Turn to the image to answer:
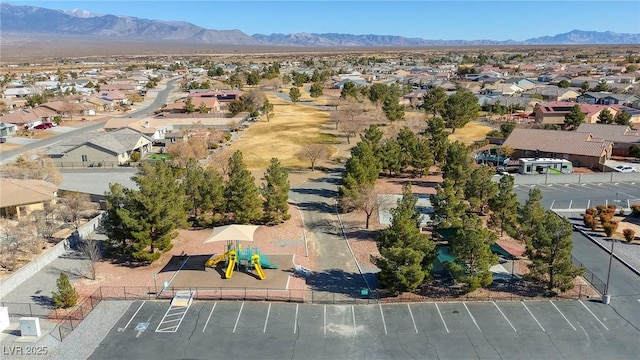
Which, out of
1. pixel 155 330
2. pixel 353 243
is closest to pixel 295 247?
pixel 353 243

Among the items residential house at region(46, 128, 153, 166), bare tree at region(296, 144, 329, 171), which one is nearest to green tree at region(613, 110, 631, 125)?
bare tree at region(296, 144, 329, 171)

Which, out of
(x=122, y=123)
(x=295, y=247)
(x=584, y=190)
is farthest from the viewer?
(x=122, y=123)

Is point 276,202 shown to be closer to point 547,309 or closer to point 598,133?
point 547,309

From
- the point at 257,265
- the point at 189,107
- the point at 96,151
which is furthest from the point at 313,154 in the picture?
the point at 189,107

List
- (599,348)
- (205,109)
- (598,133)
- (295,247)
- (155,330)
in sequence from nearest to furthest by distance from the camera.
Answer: (599,348), (155,330), (295,247), (598,133), (205,109)

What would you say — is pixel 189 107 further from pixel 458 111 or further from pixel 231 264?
pixel 231 264

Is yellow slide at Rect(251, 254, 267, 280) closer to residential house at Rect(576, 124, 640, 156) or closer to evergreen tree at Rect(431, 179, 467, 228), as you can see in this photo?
evergreen tree at Rect(431, 179, 467, 228)

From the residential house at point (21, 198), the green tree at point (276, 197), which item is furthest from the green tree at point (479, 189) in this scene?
the residential house at point (21, 198)
